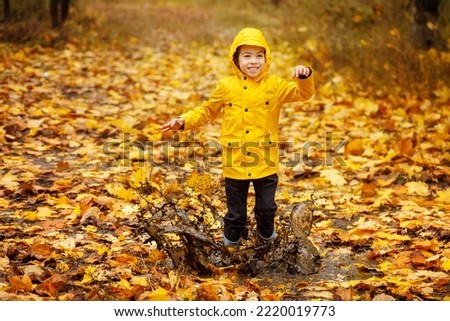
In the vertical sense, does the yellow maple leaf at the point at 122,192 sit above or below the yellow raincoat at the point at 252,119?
below

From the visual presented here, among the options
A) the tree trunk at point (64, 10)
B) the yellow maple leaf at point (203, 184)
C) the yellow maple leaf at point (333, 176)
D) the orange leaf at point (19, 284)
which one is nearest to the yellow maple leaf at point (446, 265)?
the yellow maple leaf at point (203, 184)

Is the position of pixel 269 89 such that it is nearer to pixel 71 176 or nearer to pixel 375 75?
pixel 71 176

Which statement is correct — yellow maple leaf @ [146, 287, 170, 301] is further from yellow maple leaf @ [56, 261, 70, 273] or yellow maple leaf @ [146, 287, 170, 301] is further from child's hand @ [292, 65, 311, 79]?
child's hand @ [292, 65, 311, 79]

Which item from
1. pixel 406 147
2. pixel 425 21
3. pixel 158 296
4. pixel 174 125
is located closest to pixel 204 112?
pixel 174 125

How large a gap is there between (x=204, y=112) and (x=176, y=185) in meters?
1.25

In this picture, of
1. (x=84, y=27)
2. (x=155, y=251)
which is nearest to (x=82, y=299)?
(x=155, y=251)

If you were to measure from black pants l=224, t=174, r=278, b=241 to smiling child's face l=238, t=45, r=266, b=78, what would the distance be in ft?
2.06

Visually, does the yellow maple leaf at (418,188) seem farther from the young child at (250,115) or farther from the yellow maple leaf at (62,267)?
the yellow maple leaf at (62,267)

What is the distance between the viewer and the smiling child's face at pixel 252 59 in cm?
363

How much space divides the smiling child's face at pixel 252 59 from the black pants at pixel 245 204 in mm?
628

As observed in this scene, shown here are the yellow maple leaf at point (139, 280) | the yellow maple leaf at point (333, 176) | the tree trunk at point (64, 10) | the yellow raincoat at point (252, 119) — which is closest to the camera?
the yellow maple leaf at point (139, 280)

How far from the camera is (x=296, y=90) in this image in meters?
3.62

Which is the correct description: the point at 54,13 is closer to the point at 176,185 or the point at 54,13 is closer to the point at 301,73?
the point at 176,185

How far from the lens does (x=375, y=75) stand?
826cm
